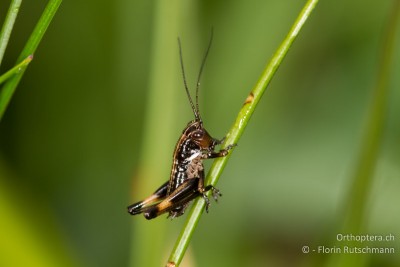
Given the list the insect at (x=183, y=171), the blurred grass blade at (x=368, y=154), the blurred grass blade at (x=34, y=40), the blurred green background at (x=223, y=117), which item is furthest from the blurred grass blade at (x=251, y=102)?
the blurred green background at (x=223, y=117)

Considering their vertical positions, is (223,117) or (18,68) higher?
(223,117)

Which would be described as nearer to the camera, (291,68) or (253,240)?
(253,240)

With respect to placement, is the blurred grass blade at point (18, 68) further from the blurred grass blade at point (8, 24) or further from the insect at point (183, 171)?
the insect at point (183, 171)

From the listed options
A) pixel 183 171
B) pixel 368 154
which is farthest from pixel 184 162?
pixel 368 154

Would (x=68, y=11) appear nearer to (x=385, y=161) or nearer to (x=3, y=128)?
(x=3, y=128)

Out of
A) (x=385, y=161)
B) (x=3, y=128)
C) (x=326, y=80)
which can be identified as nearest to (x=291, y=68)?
(x=326, y=80)

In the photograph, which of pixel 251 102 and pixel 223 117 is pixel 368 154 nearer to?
pixel 251 102

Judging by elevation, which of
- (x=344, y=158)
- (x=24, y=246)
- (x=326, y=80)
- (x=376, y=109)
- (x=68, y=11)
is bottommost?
(x=24, y=246)
